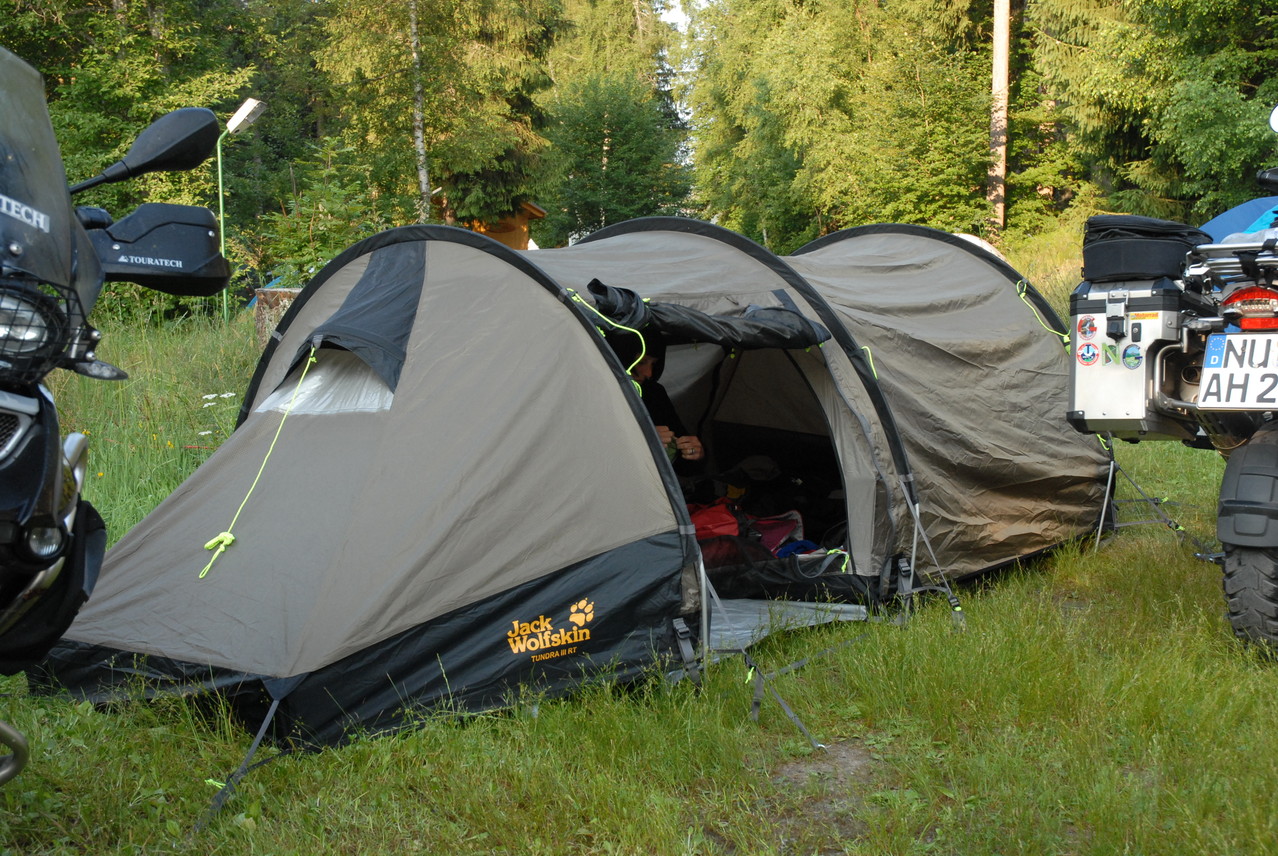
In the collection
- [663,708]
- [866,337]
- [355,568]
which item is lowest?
[663,708]

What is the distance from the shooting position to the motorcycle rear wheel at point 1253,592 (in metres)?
3.40

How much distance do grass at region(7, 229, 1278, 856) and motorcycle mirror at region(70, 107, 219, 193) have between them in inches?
66.2

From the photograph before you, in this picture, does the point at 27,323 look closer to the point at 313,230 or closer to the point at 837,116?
the point at 313,230

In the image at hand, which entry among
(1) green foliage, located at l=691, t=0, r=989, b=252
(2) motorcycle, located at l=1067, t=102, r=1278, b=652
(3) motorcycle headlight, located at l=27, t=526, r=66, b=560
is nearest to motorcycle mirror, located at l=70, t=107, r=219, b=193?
(3) motorcycle headlight, located at l=27, t=526, r=66, b=560

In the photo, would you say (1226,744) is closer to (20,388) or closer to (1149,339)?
(1149,339)

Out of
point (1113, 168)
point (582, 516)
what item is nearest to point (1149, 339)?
point (582, 516)

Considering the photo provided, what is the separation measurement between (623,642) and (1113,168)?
1729 cm

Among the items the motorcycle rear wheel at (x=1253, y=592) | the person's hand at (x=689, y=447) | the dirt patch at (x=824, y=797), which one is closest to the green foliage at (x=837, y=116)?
the person's hand at (x=689, y=447)

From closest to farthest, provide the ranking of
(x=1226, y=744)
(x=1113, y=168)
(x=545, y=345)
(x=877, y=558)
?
(x=1226, y=744)
(x=545, y=345)
(x=877, y=558)
(x=1113, y=168)

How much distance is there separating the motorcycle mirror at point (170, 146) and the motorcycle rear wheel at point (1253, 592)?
10.7 ft

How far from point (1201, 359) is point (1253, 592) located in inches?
31.9

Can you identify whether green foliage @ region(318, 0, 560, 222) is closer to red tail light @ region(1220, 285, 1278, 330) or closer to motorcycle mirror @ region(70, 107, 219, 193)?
red tail light @ region(1220, 285, 1278, 330)

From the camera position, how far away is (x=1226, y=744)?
2959mm

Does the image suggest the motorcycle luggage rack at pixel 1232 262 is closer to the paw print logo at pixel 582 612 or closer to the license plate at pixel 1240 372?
the license plate at pixel 1240 372
